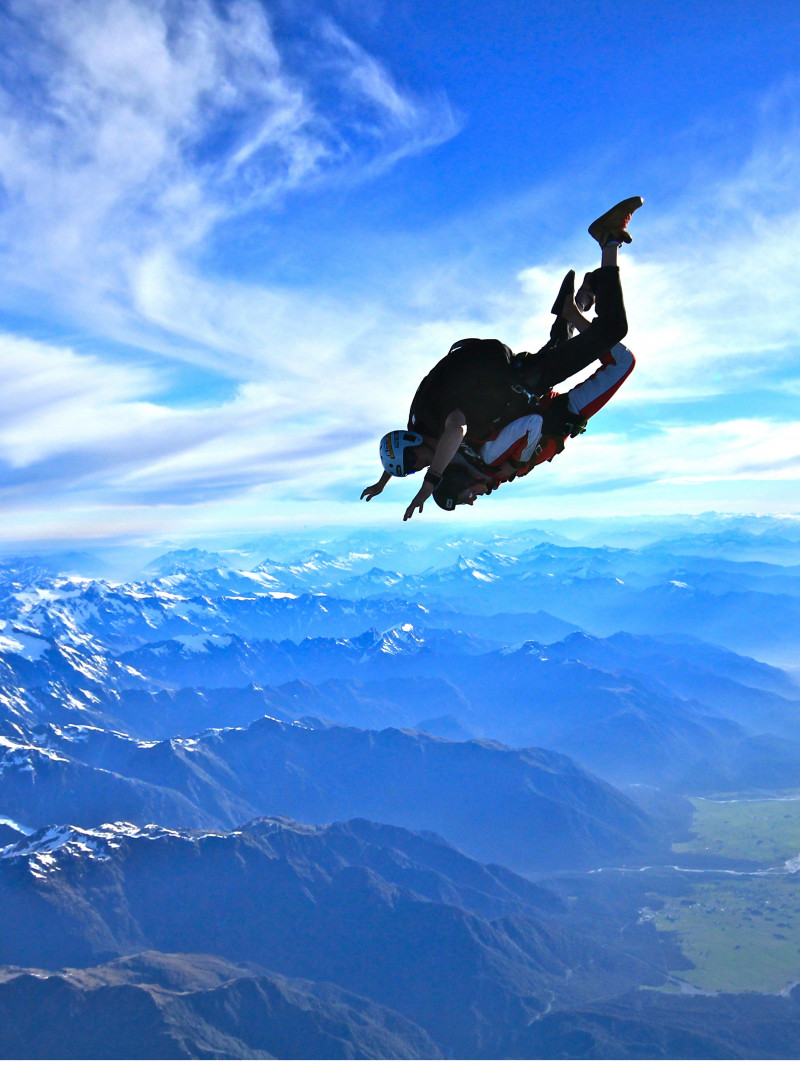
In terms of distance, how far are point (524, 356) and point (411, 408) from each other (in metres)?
1.21

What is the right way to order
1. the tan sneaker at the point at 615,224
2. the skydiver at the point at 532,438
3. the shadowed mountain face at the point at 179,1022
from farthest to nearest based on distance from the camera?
the shadowed mountain face at the point at 179,1022 < the skydiver at the point at 532,438 < the tan sneaker at the point at 615,224

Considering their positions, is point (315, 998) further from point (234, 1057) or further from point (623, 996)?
point (623, 996)

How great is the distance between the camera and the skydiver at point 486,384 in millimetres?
5930

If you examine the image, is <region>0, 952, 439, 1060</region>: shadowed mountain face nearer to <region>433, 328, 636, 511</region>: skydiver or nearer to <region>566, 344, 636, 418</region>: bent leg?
<region>433, 328, 636, 511</region>: skydiver

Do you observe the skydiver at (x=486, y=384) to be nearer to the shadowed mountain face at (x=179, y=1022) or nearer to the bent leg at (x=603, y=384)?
the bent leg at (x=603, y=384)

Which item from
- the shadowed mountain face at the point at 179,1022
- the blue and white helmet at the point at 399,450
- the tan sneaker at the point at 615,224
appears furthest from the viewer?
the shadowed mountain face at the point at 179,1022

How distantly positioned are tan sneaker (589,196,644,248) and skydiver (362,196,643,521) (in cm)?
2

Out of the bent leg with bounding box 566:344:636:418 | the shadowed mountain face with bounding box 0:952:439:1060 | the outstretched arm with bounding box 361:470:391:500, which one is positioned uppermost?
the bent leg with bounding box 566:344:636:418

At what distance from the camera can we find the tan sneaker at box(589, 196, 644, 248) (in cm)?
536

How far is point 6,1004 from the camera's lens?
6880 inches

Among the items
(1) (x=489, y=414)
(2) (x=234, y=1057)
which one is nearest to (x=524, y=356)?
(1) (x=489, y=414)

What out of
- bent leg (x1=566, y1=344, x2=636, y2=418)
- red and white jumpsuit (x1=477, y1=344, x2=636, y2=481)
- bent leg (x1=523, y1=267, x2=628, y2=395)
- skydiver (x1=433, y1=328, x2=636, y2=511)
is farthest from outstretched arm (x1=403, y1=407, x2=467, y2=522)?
bent leg (x1=566, y1=344, x2=636, y2=418)

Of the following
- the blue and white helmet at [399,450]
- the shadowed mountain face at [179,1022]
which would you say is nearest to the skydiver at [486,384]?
the blue and white helmet at [399,450]

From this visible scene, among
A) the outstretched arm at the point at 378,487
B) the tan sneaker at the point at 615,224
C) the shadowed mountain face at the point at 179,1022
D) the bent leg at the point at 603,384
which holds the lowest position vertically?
the shadowed mountain face at the point at 179,1022
